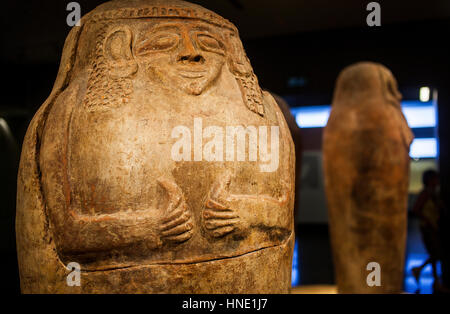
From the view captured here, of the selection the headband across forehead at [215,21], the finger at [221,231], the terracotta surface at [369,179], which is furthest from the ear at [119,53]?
the terracotta surface at [369,179]

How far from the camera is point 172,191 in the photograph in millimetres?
2375

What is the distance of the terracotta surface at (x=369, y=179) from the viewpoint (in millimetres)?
5113

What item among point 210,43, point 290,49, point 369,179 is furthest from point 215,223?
point 369,179

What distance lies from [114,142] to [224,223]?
68cm

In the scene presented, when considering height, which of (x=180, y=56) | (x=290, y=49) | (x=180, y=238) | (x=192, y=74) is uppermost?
(x=290, y=49)

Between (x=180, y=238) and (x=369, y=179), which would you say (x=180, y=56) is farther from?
(x=369, y=179)

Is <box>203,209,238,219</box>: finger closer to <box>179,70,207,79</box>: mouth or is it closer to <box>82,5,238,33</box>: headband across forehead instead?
<box>179,70,207,79</box>: mouth

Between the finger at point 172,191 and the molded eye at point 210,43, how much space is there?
848mm

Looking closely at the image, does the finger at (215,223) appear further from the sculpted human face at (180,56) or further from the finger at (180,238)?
the sculpted human face at (180,56)

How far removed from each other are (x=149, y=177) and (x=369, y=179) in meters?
3.34

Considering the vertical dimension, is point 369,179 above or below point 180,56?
below

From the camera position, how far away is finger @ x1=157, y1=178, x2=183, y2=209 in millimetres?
2367
